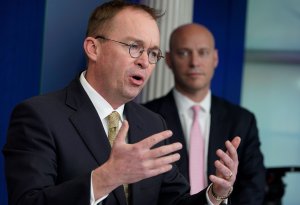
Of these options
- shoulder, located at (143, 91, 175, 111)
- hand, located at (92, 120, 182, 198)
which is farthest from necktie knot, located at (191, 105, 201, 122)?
hand, located at (92, 120, 182, 198)

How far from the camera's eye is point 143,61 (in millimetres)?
2496

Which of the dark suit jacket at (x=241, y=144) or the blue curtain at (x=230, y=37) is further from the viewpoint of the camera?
the blue curtain at (x=230, y=37)

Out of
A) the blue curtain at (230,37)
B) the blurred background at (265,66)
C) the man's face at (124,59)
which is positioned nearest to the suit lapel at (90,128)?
the man's face at (124,59)

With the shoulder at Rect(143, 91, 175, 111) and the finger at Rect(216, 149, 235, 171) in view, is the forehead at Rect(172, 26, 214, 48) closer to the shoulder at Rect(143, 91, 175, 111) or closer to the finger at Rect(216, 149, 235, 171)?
the shoulder at Rect(143, 91, 175, 111)

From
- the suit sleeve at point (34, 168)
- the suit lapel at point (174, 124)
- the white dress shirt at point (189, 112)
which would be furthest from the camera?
the white dress shirt at point (189, 112)

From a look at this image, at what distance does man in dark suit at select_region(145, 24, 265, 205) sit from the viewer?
151 inches

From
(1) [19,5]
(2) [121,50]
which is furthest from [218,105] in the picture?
(2) [121,50]

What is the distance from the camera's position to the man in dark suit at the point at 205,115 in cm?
384

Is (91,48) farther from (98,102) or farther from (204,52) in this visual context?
(204,52)

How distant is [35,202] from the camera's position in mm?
2166

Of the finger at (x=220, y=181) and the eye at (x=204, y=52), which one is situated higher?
the eye at (x=204, y=52)

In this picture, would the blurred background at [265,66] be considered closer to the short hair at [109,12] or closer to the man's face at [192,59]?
the man's face at [192,59]

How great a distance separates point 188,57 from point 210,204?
67.7 inches

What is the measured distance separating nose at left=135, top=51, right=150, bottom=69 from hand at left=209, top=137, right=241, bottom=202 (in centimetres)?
41
